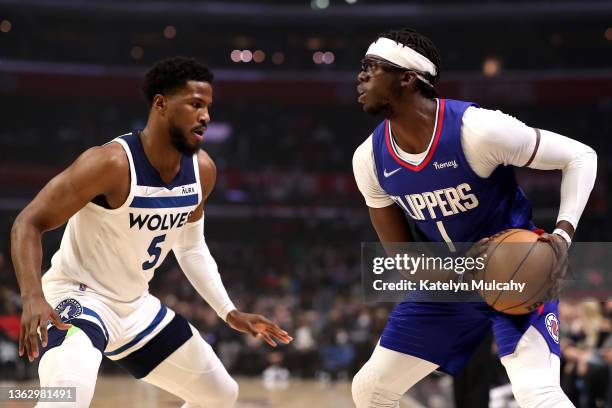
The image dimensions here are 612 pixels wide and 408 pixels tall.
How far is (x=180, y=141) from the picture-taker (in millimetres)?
4102

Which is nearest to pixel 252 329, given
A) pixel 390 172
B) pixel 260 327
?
pixel 260 327

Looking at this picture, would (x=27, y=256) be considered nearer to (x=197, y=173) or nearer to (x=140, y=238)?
(x=140, y=238)

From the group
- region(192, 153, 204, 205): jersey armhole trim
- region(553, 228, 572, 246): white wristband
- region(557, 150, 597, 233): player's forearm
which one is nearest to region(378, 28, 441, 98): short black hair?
region(557, 150, 597, 233): player's forearm

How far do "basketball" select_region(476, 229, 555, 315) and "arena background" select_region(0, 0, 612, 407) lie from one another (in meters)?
14.3

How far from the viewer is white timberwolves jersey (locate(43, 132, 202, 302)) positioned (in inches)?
158

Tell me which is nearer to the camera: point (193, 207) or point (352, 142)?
point (193, 207)

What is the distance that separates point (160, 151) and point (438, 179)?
1368mm

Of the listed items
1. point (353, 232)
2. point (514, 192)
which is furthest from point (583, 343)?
point (353, 232)

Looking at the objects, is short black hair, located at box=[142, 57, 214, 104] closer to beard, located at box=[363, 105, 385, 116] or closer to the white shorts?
beard, located at box=[363, 105, 385, 116]

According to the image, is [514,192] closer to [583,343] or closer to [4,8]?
[583,343]

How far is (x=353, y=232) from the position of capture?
21188mm

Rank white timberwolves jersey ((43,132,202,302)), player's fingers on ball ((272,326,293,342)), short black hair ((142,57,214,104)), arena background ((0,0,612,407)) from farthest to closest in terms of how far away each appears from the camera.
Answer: arena background ((0,0,612,407)) → player's fingers on ball ((272,326,293,342)) → short black hair ((142,57,214,104)) → white timberwolves jersey ((43,132,202,302))

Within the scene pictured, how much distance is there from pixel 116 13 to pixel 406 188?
69.3 ft

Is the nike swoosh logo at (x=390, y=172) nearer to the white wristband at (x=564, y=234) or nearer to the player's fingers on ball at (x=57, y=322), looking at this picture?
the white wristband at (x=564, y=234)
